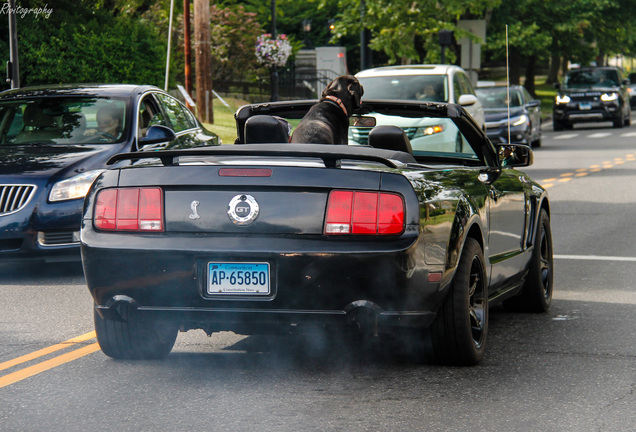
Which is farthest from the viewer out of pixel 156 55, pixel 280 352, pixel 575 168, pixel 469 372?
pixel 156 55

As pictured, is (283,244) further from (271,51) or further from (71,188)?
(271,51)

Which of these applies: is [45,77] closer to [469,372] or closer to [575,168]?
[575,168]

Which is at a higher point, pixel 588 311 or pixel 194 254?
pixel 194 254

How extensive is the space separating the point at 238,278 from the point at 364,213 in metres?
0.65

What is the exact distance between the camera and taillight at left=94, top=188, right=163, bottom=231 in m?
5.41

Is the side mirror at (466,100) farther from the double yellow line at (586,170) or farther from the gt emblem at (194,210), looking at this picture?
the gt emblem at (194,210)

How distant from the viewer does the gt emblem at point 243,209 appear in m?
5.28

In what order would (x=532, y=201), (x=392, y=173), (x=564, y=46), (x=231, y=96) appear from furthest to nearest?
(x=564, y=46) < (x=231, y=96) < (x=532, y=201) < (x=392, y=173)

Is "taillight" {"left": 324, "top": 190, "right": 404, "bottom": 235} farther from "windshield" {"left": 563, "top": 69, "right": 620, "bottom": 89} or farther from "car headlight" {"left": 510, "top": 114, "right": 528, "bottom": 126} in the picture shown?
"windshield" {"left": 563, "top": 69, "right": 620, "bottom": 89}

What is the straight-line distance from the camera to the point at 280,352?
6.30 meters

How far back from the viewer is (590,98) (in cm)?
3541

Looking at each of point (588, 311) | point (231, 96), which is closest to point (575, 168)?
point (588, 311)

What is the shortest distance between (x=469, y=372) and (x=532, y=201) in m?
2.01

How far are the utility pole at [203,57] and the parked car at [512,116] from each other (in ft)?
21.9
